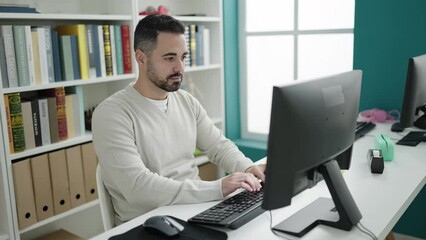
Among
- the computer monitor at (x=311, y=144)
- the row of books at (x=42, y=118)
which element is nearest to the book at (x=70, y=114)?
the row of books at (x=42, y=118)

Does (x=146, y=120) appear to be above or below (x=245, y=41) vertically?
below

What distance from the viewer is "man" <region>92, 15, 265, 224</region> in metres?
1.58

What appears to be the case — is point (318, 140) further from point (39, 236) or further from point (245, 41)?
point (245, 41)

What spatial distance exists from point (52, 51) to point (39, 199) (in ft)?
2.62

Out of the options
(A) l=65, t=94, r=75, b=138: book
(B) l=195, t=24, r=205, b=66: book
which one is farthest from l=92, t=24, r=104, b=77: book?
(B) l=195, t=24, r=205, b=66: book

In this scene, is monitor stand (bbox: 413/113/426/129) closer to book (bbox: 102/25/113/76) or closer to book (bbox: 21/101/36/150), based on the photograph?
book (bbox: 102/25/113/76)

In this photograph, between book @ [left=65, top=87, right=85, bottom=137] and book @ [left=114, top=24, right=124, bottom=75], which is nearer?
book @ [left=65, top=87, right=85, bottom=137]

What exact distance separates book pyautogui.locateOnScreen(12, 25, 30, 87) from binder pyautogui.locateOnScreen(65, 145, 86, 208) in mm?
466

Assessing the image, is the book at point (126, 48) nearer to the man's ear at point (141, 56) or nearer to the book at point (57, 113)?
the book at point (57, 113)

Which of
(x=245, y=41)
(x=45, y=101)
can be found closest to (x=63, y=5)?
(x=45, y=101)

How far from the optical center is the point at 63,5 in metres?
2.67

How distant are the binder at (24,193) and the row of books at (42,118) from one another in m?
0.09

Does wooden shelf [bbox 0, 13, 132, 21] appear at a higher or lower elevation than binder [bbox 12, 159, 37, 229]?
higher

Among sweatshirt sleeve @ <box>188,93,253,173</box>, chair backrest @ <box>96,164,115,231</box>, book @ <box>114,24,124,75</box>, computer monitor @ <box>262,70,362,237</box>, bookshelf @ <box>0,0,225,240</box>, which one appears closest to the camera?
computer monitor @ <box>262,70,362,237</box>
